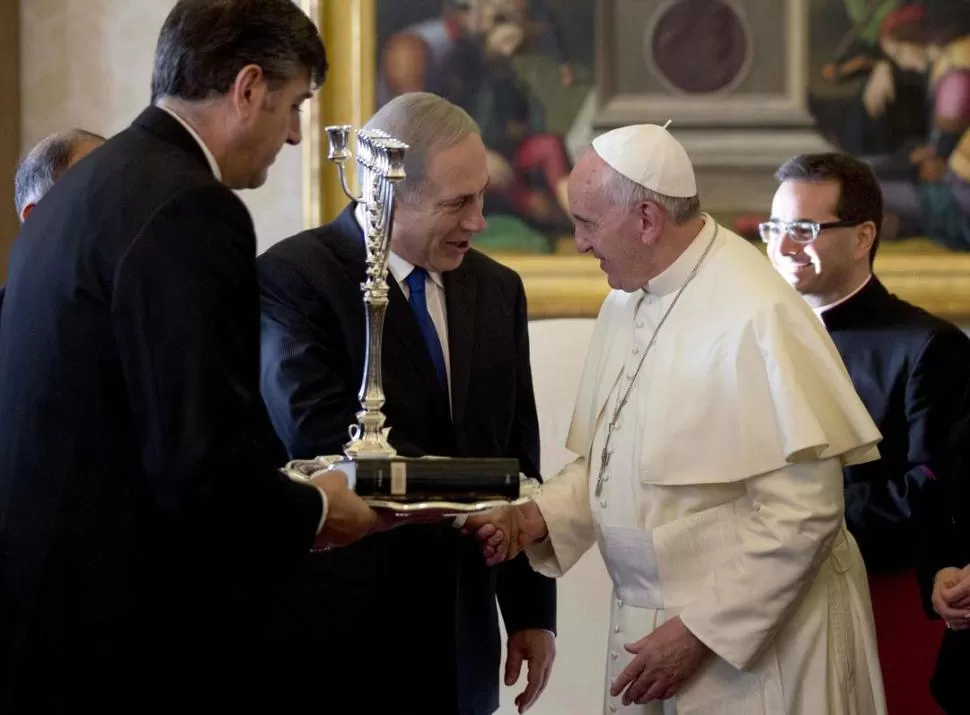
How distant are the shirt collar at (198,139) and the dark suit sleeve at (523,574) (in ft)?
3.63

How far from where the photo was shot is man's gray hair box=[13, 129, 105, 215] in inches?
136

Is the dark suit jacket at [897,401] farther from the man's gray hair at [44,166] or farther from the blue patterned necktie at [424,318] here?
the man's gray hair at [44,166]

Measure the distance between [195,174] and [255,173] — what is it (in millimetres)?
234

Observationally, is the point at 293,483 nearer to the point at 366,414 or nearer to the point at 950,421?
the point at 366,414

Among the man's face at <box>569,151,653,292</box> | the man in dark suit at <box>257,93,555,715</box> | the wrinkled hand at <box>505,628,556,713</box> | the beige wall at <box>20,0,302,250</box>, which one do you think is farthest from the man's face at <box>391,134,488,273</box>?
the beige wall at <box>20,0,302,250</box>

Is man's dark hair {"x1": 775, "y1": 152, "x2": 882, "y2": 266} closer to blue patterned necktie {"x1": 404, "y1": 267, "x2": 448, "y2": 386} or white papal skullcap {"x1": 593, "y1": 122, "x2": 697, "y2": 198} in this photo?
white papal skullcap {"x1": 593, "y1": 122, "x2": 697, "y2": 198}

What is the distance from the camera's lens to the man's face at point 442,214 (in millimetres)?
3010

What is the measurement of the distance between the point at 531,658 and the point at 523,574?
0.20 m

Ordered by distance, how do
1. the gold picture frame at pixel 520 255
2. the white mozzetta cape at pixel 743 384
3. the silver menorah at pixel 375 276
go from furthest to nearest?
the gold picture frame at pixel 520 255 → the white mozzetta cape at pixel 743 384 → the silver menorah at pixel 375 276

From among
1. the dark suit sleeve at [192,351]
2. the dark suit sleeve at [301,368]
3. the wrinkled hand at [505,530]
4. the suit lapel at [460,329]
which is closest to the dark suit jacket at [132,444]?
the dark suit sleeve at [192,351]

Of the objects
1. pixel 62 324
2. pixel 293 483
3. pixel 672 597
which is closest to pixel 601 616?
pixel 672 597

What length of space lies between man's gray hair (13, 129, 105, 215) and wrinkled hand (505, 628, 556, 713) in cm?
162

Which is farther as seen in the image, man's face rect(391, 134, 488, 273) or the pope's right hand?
man's face rect(391, 134, 488, 273)

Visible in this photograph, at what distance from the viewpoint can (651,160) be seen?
289 cm
